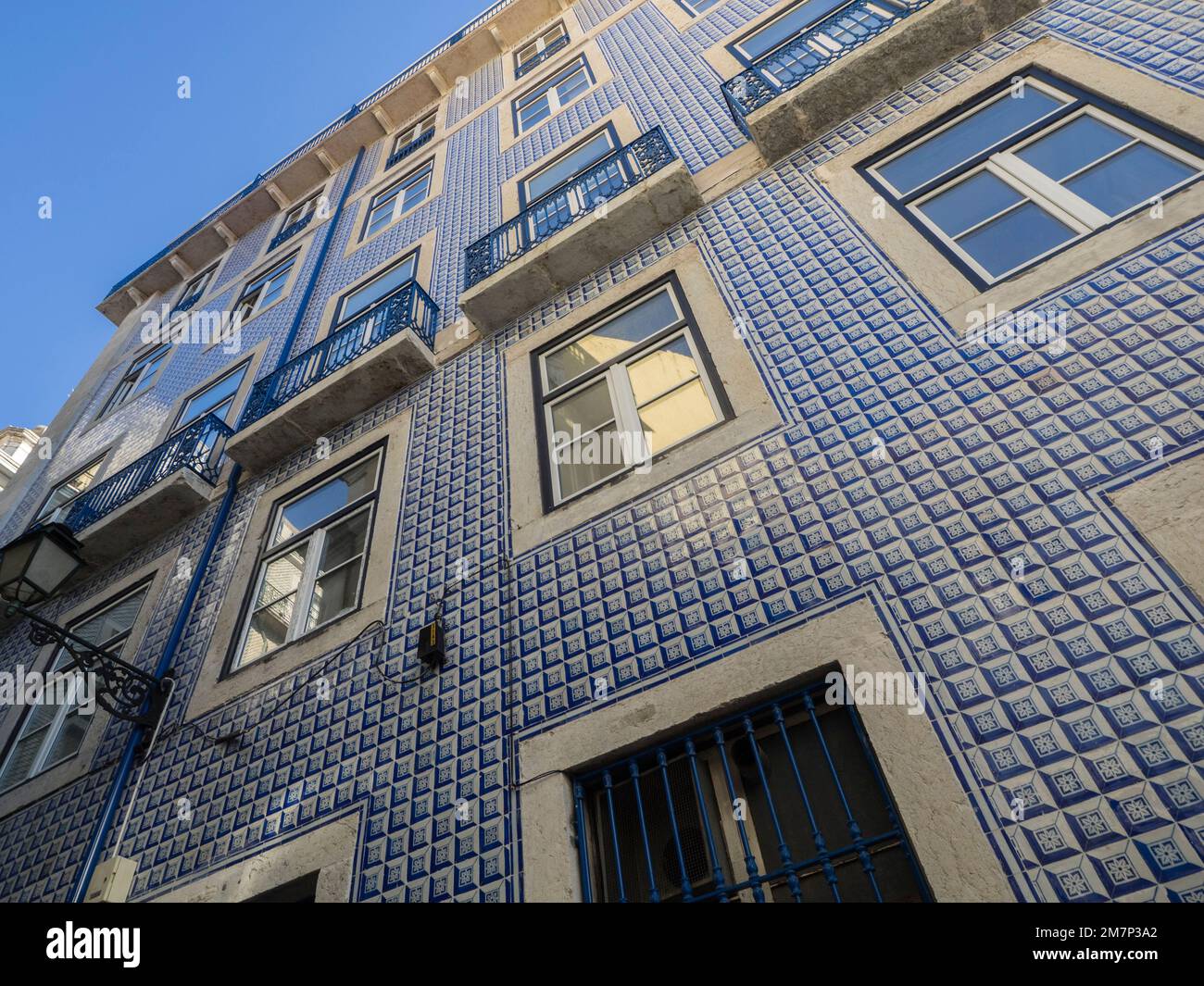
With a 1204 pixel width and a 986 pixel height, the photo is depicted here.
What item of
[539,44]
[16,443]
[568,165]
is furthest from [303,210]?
[16,443]

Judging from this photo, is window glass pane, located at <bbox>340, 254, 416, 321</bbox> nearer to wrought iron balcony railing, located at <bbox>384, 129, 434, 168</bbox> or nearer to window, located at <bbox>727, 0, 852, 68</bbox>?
wrought iron balcony railing, located at <bbox>384, 129, 434, 168</bbox>

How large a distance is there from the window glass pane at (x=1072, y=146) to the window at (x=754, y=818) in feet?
10.4

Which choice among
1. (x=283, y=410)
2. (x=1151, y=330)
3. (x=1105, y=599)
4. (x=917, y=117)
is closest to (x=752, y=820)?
(x=1105, y=599)

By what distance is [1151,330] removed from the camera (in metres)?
2.99

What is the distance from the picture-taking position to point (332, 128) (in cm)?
1373

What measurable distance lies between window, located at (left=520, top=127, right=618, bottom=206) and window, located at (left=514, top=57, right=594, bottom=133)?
1.48 metres

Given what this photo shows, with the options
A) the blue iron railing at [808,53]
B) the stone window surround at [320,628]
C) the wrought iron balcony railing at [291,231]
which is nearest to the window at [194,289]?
the wrought iron balcony railing at [291,231]

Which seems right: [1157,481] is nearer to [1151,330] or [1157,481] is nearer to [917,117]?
[1151,330]

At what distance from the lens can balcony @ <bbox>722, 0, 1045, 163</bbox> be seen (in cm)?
493

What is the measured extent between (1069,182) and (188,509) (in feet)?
23.5

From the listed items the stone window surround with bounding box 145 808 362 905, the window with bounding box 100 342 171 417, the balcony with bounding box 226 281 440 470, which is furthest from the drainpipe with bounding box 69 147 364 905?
the window with bounding box 100 342 171 417
